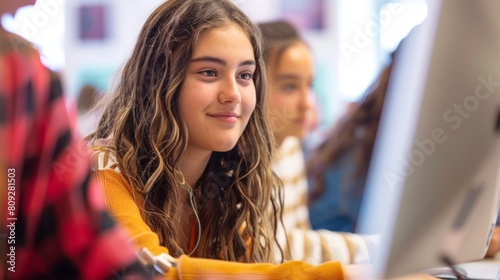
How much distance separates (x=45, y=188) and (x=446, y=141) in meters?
0.41

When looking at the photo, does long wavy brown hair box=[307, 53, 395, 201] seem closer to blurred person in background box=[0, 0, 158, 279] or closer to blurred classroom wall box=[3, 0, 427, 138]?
blurred classroom wall box=[3, 0, 427, 138]

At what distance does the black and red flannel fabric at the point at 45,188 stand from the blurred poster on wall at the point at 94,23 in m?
1.98

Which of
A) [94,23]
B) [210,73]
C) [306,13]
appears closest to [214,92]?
[210,73]

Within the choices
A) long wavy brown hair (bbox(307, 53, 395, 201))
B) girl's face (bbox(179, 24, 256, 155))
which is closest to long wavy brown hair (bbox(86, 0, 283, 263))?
girl's face (bbox(179, 24, 256, 155))

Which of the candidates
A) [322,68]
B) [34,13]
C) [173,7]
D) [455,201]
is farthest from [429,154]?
[322,68]

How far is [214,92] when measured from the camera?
1002mm

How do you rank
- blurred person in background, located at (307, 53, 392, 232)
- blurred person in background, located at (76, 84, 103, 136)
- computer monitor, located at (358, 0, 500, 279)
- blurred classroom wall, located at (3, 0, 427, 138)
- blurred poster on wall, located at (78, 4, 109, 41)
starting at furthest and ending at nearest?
1. blurred poster on wall, located at (78, 4, 109, 41)
2. blurred classroom wall, located at (3, 0, 427, 138)
3. blurred person in background, located at (307, 53, 392, 232)
4. blurred person in background, located at (76, 84, 103, 136)
5. computer monitor, located at (358, 0, 500, 279)

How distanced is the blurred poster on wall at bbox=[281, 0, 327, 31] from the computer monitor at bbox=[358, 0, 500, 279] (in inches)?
95.6

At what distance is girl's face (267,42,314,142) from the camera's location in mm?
2000

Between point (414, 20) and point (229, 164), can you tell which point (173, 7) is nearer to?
point (229, 164)

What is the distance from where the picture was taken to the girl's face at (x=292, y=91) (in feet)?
6.56

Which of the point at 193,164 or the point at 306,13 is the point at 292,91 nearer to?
the point at 193,164

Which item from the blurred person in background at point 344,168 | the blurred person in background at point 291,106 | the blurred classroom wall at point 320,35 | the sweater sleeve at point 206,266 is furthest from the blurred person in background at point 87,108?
the blurred person in background at point 344,168

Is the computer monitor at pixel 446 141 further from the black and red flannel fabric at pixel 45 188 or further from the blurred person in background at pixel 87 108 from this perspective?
the blurred person in background at pixel 87 108
